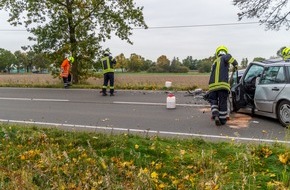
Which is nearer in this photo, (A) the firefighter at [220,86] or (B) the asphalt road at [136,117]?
(B) the asphalt road at [136,117]

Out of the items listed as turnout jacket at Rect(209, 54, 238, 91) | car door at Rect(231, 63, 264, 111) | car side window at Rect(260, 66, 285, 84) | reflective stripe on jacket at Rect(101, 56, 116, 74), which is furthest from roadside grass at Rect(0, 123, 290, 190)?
reflective stripe on jacket at Rect(101, 56, 116, 74)

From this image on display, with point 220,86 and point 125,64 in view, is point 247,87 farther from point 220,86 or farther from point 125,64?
point 125,64

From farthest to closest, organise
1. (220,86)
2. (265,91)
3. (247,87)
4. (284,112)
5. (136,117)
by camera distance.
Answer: (136,117), (247,87), (265,91), (220,86), (284,112)

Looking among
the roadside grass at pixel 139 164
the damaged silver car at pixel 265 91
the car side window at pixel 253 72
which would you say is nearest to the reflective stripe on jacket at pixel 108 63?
the damaged silver car at pixel 265 91

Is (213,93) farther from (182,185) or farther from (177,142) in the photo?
(182,185)

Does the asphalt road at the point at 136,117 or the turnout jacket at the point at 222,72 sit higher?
the turnout jacket at the point at 222,72

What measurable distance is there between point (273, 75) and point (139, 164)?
16.5 feet

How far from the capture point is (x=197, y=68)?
176ft

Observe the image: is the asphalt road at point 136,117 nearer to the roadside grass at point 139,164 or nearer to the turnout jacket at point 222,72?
the turnout jacket at point 222,72

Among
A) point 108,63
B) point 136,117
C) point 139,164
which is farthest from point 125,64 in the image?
point 139,164

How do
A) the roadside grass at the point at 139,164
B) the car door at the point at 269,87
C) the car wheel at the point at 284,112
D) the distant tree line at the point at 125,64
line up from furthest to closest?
the distant tree line at the point at 125,64
the car door at the point at 269,87
the car wheel at the point at 284,112
the roadside grass at the point at 139,164

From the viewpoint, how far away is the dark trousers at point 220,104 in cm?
805

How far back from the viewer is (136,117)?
948 cm

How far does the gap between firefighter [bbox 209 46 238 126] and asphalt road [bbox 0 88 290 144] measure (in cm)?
31
